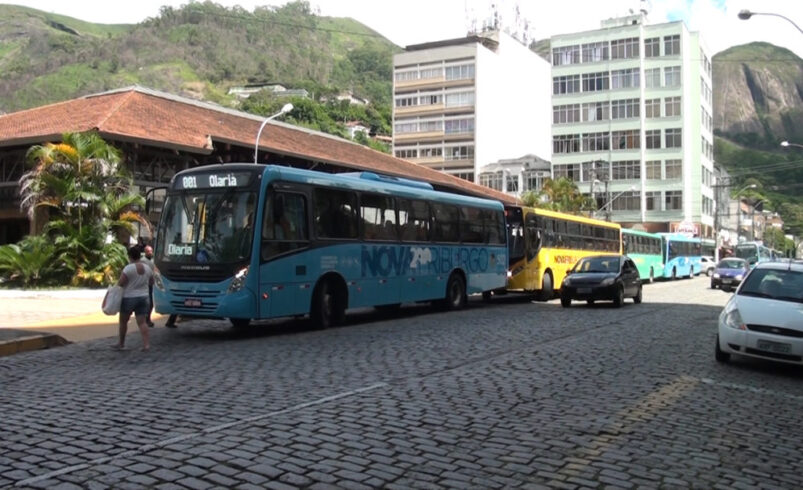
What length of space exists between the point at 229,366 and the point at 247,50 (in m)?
167

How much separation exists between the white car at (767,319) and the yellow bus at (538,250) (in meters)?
12.9

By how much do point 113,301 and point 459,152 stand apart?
8248 centimetres

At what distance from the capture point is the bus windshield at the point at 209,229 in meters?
12.7

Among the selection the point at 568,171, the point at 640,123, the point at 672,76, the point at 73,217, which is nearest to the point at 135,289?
the point at 73,217

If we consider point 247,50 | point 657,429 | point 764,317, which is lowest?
point 657,429

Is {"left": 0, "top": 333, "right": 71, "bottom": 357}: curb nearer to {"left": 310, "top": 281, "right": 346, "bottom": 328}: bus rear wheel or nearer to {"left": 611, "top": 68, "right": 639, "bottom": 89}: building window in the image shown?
{"left": 310, "top": 281, "right": 346, "bottom": 328}: bus rear wheel

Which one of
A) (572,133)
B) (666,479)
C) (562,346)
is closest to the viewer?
(666,479)

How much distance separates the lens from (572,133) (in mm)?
77438

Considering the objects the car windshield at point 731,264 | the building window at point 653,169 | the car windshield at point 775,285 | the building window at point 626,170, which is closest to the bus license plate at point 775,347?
the car windshield at point 775,285

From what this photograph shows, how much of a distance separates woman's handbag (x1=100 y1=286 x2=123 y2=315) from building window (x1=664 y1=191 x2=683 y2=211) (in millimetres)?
68729

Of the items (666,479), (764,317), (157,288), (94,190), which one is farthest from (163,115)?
(666,479)

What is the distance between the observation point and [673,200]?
71688 millimetres

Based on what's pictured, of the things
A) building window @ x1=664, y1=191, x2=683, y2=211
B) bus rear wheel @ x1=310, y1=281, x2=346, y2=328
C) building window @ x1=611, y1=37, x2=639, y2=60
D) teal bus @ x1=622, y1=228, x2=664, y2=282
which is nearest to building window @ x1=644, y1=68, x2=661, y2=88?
building window @ x1=611, y1=37, x2=639, y2=60

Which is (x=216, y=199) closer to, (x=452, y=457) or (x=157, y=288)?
(x=157, y=288)
